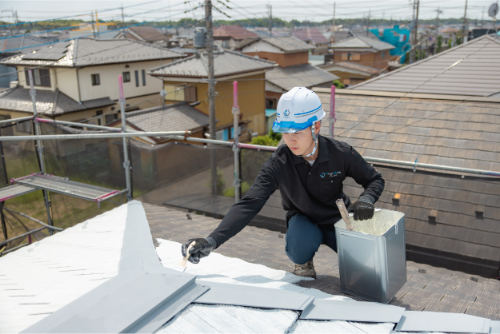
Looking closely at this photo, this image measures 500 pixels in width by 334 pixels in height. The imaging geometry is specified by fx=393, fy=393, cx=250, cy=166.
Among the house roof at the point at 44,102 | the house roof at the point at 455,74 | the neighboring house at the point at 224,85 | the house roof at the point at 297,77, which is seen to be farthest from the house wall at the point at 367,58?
the house roof at the point at 455,74

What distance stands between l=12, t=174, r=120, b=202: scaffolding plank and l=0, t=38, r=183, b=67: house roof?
11569mm

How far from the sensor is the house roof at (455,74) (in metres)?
7.41

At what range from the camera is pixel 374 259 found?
220 cm

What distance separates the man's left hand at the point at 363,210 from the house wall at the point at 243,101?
15.2 metres

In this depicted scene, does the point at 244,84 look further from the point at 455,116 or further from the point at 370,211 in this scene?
the point at 370,211

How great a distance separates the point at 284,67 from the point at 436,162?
22757 millimetres

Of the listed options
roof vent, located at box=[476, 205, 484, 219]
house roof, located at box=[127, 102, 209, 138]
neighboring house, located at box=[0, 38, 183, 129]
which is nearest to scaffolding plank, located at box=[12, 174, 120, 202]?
roof vent, located at box=[476, 205, 484, 219]

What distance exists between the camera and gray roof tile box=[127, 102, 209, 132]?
593 inches

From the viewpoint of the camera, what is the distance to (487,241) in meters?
4.21

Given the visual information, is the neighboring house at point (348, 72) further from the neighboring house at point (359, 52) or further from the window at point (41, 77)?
the window at point (41, 77)

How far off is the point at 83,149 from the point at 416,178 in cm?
645

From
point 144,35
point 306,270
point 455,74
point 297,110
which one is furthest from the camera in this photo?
point 144,35

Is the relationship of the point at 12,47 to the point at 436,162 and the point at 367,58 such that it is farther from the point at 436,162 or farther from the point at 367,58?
the point at 367,58

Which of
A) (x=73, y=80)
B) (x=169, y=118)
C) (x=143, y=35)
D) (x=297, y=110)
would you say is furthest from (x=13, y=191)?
(x=143, y=35)
